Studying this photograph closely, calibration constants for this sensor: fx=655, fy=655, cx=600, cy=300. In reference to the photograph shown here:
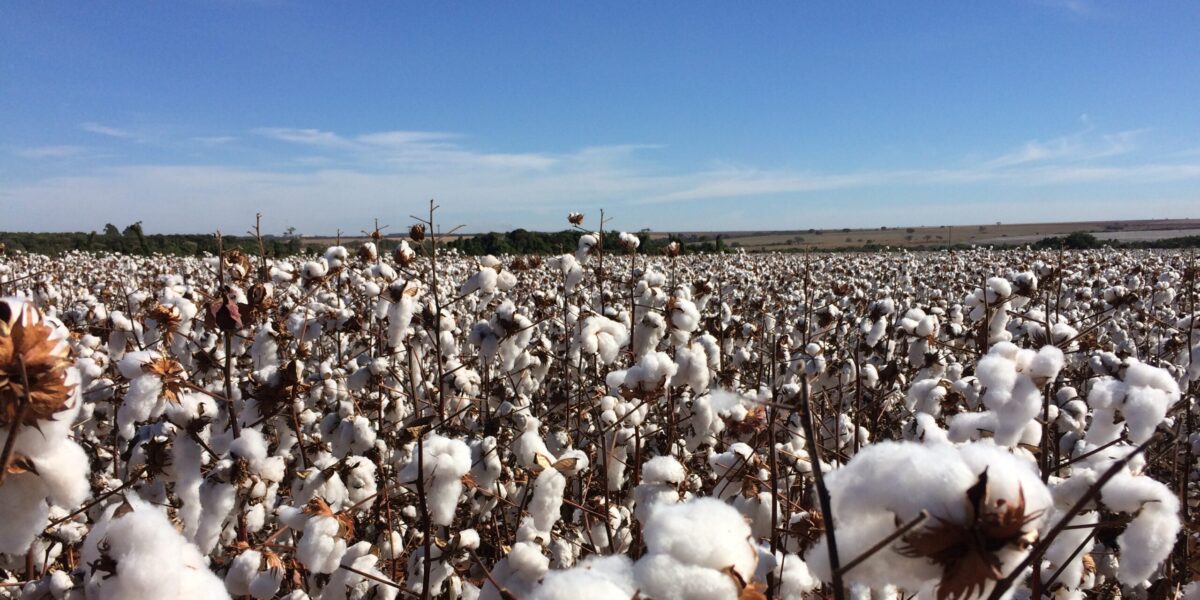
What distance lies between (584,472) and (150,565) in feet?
9.86

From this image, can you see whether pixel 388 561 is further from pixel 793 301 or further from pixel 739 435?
pixel 793 301

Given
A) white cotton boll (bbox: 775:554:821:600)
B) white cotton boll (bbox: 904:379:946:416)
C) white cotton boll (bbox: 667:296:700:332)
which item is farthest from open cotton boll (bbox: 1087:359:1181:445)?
white cotton boll (bbox: 667:296:700:332)

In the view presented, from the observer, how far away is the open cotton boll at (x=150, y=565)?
0.99m

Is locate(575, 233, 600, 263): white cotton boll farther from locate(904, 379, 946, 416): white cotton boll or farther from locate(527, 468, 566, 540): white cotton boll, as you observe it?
locate(527, 468, 566, 540): white cotton boll

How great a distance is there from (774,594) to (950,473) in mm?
1233

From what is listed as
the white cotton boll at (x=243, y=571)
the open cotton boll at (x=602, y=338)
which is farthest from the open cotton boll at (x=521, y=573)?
the open cotton boll at (x=602, y=338)

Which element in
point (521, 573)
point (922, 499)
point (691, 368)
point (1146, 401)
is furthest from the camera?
point (691, 368)

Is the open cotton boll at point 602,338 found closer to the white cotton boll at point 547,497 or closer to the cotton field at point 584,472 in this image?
the cotton field at point 584,472

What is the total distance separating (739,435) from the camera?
373 cm

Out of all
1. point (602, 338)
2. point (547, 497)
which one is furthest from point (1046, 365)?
point (602, 338)

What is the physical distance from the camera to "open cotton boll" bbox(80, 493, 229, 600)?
986mm

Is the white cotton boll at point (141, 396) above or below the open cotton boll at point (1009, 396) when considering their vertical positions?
below

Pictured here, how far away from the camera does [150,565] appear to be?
989 millimetres

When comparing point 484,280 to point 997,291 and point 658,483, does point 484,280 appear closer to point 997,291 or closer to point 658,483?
point 658,483
